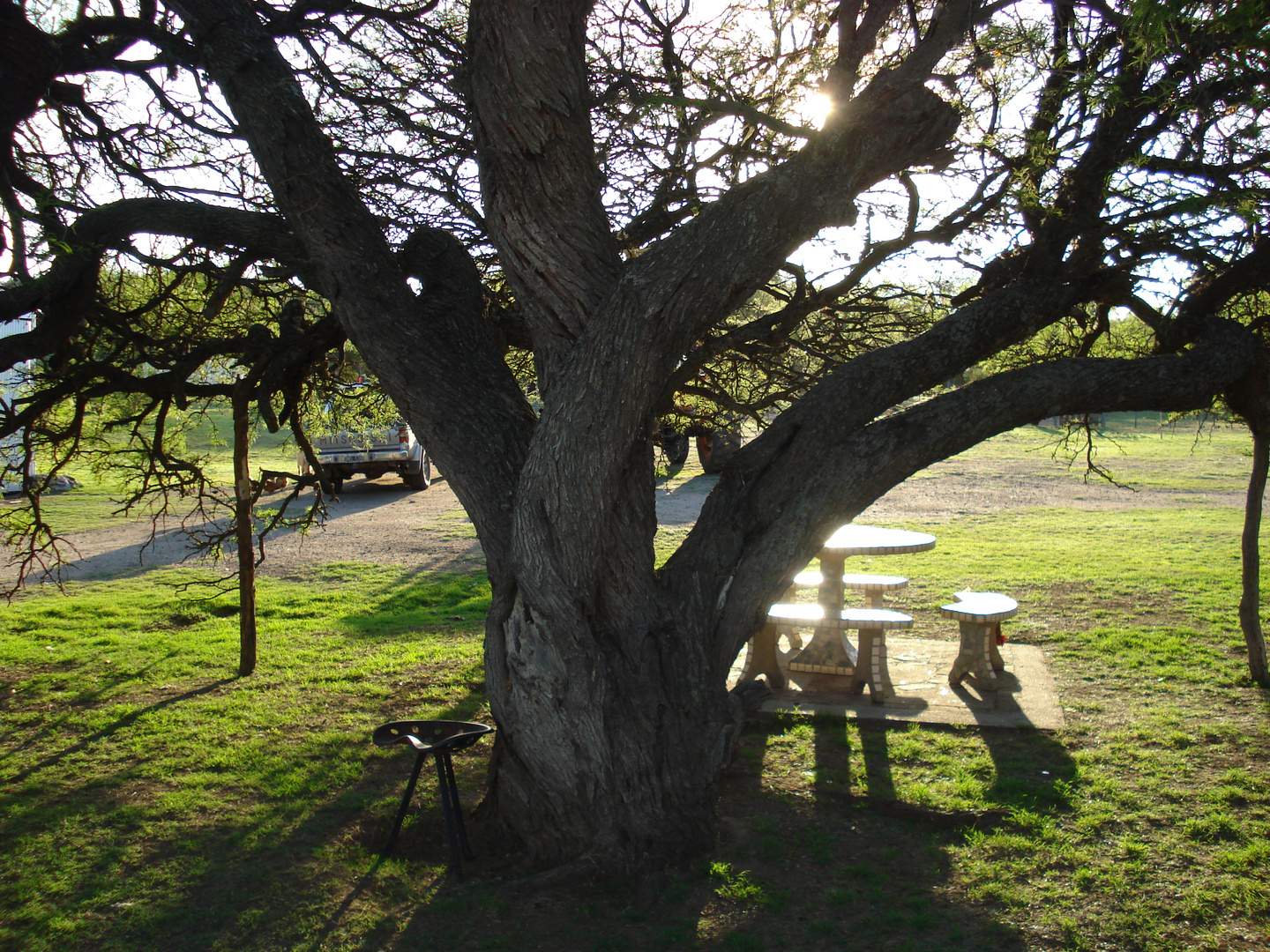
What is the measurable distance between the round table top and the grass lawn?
4.30 ft

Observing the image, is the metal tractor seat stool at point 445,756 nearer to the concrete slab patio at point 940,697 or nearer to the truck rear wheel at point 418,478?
the concrete slab patio at point 940,697

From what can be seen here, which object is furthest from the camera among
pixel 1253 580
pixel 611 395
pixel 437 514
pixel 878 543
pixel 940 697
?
pixel 437 514

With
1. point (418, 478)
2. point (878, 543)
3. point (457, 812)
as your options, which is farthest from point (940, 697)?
point (418, 478)

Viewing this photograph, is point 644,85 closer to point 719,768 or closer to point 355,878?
point 719,768

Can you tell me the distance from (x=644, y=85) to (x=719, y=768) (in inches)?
158

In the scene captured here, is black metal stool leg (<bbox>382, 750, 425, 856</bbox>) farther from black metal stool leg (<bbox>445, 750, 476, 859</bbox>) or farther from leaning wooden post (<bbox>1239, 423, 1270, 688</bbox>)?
leaning wooden post (<bbox>1239, 423, 1270, 688</bbox>)

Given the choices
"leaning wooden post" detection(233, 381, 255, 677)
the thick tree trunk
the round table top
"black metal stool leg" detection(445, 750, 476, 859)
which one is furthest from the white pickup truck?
the thick tree trunk

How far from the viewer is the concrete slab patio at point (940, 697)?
250 inches

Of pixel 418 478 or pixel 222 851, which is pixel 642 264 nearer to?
pixel 222 851

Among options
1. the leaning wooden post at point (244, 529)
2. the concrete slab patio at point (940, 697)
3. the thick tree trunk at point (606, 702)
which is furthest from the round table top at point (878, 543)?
the leaning wooden post at point (244, 529)

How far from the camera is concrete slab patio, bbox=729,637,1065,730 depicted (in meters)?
6.36

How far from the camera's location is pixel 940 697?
6.82 meters

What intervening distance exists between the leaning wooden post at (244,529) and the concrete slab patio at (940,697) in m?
4.00

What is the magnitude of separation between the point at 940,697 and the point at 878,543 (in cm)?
126
